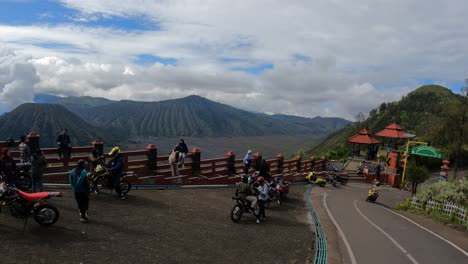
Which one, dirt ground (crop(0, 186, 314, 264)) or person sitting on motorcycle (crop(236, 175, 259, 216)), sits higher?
person sitting on motorcycle (crop(236, 175, 259, 216))

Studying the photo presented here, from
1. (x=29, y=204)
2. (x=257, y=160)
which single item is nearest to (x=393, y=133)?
(x=257, y=160)

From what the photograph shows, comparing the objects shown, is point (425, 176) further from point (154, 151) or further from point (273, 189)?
point (154, 151)

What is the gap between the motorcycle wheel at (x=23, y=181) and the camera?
518 inches

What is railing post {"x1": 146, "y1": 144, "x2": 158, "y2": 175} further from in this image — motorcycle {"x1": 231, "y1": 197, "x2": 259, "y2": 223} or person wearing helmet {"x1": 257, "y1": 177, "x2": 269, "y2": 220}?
motorcycle {"x1": 231, "y1": 197, "x2": 259, "y2": 223}

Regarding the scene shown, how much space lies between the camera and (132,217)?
39.0 ft

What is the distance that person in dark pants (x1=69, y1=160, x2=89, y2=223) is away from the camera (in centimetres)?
1050

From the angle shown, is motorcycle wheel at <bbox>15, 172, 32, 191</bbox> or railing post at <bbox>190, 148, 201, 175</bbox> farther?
railing post at <bbox>190, 148, 201, 175</bbox>

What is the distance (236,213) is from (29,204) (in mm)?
6860

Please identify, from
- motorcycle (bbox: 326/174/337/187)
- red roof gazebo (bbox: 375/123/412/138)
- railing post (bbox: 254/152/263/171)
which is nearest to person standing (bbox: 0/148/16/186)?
railing post (bbox: 254/152/263/171)

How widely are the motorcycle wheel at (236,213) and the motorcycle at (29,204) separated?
601 centimetres

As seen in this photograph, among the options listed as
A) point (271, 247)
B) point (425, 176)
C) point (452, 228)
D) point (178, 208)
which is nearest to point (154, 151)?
point (178, 208)

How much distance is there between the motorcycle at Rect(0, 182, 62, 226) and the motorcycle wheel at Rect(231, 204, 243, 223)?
6.01 m

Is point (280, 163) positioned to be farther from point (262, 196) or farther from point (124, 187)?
point (124, 187)

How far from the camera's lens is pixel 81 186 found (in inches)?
414
